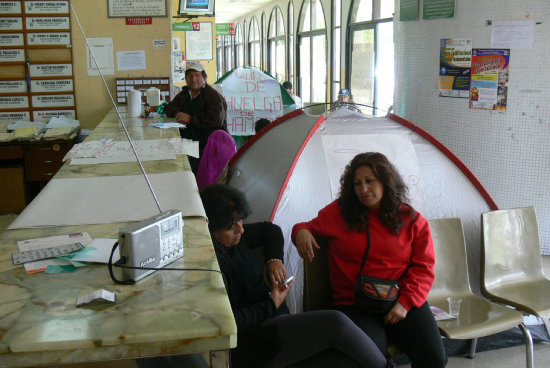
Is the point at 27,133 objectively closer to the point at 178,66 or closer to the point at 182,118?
the point at 182,118

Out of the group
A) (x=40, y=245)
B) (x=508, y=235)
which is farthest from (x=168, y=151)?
(x=508, y=235)

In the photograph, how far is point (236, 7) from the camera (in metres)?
15.0

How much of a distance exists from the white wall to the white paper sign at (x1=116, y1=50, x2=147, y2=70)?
2.39 m

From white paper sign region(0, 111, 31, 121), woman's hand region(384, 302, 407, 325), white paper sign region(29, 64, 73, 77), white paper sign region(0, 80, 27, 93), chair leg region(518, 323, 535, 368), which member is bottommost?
chair leg region(518, 323, 535, 368)

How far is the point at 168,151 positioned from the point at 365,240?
3.37ft

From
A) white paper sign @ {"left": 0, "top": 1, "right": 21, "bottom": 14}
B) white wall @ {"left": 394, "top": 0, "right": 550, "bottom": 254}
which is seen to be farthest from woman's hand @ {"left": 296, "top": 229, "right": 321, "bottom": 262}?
white paper sign @ {"left": 0, "top": 1, "right": 21, "bottom": 14}

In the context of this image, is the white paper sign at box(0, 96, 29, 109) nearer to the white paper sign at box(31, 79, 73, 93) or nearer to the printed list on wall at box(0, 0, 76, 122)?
the printed list on wall at box(0, 0, 76, 122)

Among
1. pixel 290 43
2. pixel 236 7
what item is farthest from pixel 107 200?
pixel 236 7

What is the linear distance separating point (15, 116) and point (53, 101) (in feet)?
1.12

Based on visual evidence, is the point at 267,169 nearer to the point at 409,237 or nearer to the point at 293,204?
the point at 293,204

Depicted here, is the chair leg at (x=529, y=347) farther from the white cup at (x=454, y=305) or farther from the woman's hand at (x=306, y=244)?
→ the woman's hand at (x=306, y=244)

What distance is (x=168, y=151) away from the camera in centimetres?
260

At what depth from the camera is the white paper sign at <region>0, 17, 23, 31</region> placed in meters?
4.59

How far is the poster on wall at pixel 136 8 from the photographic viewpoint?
4855mm
